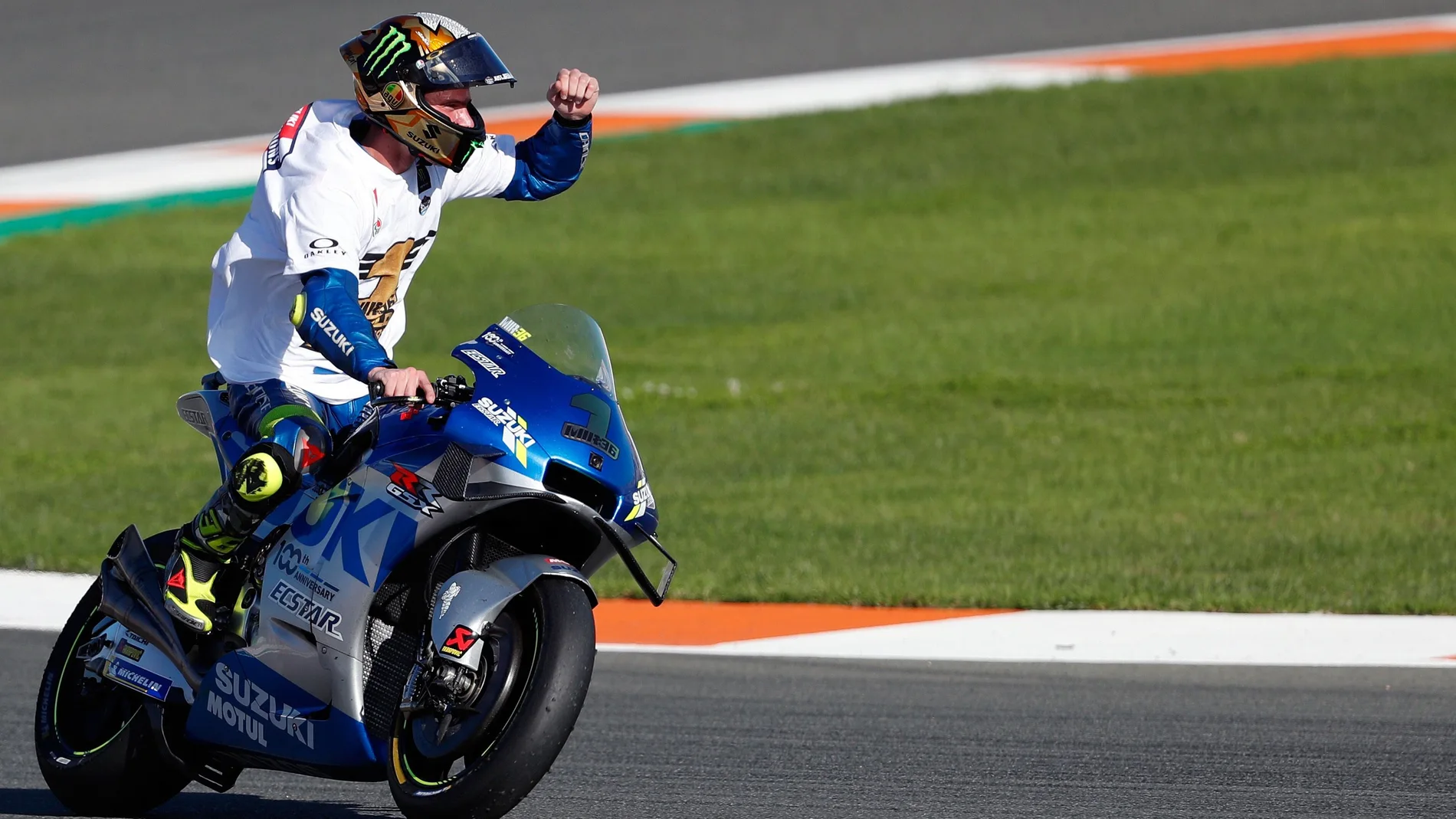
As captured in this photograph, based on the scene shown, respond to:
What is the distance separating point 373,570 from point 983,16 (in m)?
18.2

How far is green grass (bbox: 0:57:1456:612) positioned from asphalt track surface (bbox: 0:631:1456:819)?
1254mm

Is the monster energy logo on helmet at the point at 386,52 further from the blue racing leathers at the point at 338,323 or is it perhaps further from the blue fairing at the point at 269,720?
the blue fairing at the point at 269,720

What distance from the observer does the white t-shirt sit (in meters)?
5.00

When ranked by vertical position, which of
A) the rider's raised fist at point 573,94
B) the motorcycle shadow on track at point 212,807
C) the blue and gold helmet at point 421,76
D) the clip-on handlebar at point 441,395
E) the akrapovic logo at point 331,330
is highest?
the blue and gold helmet at point 421,76

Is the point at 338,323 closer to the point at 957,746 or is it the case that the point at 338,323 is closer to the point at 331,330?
the point at 331,330

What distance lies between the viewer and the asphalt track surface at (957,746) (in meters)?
5.20

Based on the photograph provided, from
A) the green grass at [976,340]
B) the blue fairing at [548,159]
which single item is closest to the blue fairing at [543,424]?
the blue fairing at [548,159]

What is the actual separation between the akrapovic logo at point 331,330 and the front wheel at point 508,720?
760 mm

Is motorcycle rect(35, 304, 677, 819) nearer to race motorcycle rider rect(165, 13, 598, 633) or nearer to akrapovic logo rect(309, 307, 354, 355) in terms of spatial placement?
race motorcycle rider rect(165, 13, 598, 633)

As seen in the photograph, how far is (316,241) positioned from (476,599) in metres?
1.10

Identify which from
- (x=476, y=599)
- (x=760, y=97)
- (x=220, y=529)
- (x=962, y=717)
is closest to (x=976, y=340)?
(x=760, y=97)

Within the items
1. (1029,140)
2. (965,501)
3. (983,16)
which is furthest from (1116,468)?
(983,16)

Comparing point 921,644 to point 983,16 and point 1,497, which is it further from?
point 983,16

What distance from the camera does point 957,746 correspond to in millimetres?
5840
